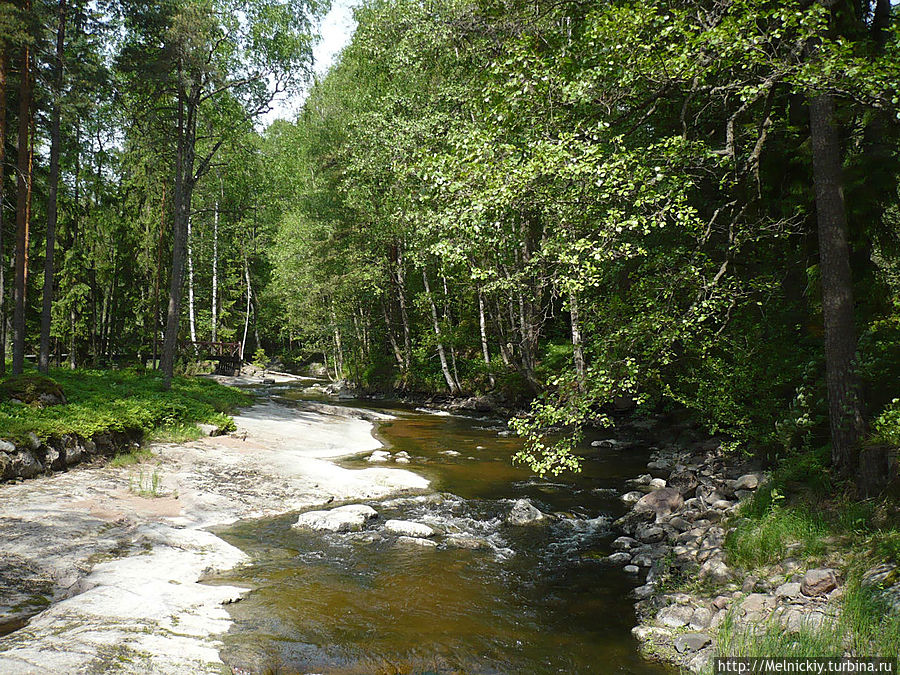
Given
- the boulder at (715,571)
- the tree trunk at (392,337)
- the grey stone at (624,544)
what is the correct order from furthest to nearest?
the tree trunk at (392,337) → the grey stone at (624,544) → the boulder at (715,571)

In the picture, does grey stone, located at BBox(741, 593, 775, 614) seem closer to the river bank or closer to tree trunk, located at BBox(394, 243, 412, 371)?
the river bank

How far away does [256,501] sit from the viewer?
9.63 meters

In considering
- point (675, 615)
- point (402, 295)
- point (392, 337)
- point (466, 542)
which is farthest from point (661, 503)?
point (392, 337)

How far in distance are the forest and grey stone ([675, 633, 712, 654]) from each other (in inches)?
97.3

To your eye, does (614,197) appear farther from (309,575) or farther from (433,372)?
(433,372)

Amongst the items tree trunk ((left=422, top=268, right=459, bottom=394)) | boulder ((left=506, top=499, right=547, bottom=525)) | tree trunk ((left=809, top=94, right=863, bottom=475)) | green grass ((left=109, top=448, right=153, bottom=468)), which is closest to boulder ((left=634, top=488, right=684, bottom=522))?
boulder ((left=506, top=499, right=547, bottom=525))

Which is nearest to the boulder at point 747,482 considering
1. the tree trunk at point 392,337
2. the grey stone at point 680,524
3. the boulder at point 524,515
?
the grey stone at point 680,524

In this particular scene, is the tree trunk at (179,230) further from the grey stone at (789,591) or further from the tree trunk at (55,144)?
the grey stone at (789,591)

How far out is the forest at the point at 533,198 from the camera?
6660 mm

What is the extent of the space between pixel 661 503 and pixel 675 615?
401 centimetres

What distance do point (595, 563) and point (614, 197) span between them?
5.05 m

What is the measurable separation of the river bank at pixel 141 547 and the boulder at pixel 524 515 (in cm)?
254

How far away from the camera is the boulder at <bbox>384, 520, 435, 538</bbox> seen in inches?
332

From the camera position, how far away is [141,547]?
268 inches
